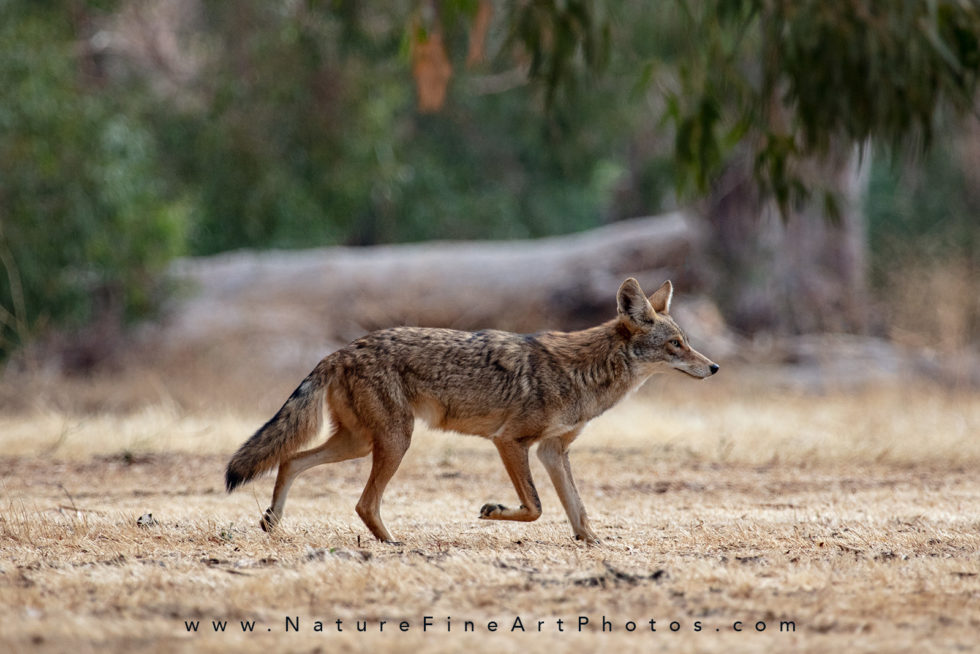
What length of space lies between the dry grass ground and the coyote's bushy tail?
36 cm

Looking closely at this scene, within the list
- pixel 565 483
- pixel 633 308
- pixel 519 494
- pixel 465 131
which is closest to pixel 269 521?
pixel 519 494

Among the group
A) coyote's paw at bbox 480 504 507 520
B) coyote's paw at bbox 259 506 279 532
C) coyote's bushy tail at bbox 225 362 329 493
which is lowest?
coyote's paw at bbox 259 506 279 532

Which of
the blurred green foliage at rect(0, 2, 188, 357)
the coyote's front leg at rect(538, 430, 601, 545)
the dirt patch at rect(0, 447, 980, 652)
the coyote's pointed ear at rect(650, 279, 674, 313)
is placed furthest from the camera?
the blurred green foliage at rect(0, 2, 188, 357)

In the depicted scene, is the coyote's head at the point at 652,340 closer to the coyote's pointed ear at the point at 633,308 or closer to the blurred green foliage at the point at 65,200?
the coyote's pointed ear at the point at 633,308

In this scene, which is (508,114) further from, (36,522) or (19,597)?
(19,597)

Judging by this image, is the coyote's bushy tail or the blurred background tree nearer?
the coyote's bushy tail

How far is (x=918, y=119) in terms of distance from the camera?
11.0 m

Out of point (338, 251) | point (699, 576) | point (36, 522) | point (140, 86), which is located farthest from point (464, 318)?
point (699, 576)

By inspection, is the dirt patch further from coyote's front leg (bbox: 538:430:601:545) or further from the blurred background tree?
the blurred background tree

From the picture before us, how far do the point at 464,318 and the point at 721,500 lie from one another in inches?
369

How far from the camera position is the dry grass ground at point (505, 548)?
4.52 metres

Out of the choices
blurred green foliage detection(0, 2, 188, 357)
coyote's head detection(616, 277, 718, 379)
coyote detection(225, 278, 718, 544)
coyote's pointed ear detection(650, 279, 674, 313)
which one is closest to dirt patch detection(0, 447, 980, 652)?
coyote detection(225, 278, 718, 544)

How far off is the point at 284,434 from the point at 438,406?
0.89m

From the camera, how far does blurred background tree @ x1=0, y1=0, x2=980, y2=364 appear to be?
10.5 metres
